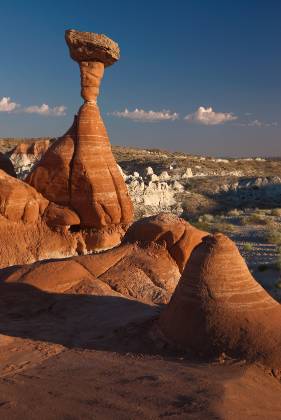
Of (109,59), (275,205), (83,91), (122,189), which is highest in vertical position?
(109,59)

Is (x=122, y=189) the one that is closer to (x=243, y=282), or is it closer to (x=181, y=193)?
(x=243, y=282)

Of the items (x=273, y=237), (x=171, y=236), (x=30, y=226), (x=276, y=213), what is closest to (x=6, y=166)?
(x=30, y=226)

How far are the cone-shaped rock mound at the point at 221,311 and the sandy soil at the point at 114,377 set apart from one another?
0.23 meters

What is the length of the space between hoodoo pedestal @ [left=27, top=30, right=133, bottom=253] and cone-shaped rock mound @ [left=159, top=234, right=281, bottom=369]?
7.35 meters

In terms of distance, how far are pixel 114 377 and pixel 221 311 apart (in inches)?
65.5

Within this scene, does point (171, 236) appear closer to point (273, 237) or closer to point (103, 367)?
point (103, 367)

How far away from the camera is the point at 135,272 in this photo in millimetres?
10180

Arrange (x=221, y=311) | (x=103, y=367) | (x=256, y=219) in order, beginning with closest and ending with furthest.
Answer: (x=103, y=367), (x=221, y=311), (x=256, y=219)

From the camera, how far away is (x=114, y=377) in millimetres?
Answer: 5113

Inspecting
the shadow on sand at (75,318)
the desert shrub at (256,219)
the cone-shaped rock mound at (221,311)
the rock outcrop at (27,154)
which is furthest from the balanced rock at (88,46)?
the rock outcrop at (27,154)

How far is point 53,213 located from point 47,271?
440 centimetres

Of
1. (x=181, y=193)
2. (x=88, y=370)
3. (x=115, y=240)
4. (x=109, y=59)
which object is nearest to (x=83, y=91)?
(x=109, y=59)

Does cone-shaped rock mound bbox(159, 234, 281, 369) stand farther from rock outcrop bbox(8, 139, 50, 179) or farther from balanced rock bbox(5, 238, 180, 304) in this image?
rock outcrop bbox(8, 139, 50, 179)

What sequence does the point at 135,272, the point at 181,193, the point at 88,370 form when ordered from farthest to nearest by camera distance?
the point at 181,193, the point at 135,272, the point at 88,370
